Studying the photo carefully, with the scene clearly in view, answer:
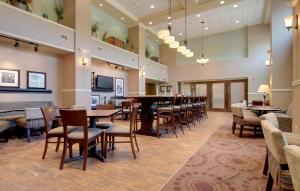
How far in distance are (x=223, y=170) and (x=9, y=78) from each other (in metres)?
6.09

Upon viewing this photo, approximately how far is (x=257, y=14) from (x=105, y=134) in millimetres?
10233

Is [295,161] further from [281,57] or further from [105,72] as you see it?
[105,72]

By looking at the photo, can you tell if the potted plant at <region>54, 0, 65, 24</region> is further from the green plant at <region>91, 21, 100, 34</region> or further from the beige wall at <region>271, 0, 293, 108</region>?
the beige wall at <region>271, 0, 293, 108</region>

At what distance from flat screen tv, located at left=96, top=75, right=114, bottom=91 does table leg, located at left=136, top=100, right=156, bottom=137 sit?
414 centimetres

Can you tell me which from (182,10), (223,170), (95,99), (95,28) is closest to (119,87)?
(95,99)

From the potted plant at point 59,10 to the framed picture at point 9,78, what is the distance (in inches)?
94.7

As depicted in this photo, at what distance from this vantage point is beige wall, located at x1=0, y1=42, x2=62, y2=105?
530cm

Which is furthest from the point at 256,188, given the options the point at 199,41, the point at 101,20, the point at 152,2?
the point at 199,41

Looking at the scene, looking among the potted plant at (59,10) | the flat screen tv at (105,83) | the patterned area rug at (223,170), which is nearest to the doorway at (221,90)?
the flat screen tv at (105,83)

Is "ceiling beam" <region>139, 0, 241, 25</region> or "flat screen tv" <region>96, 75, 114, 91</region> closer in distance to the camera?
"ceiling beam" <region>139, 0, 241, 25</region>

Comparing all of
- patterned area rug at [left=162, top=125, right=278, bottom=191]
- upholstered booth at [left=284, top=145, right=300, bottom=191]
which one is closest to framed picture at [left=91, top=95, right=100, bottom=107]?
patterned area rug at [left=162, top=125, right=278, bottom=191]

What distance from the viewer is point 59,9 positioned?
658cm

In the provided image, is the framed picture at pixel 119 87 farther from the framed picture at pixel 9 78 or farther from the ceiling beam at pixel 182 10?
the framed picture at pixel 9 78

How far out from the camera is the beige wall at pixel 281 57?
6125mm
